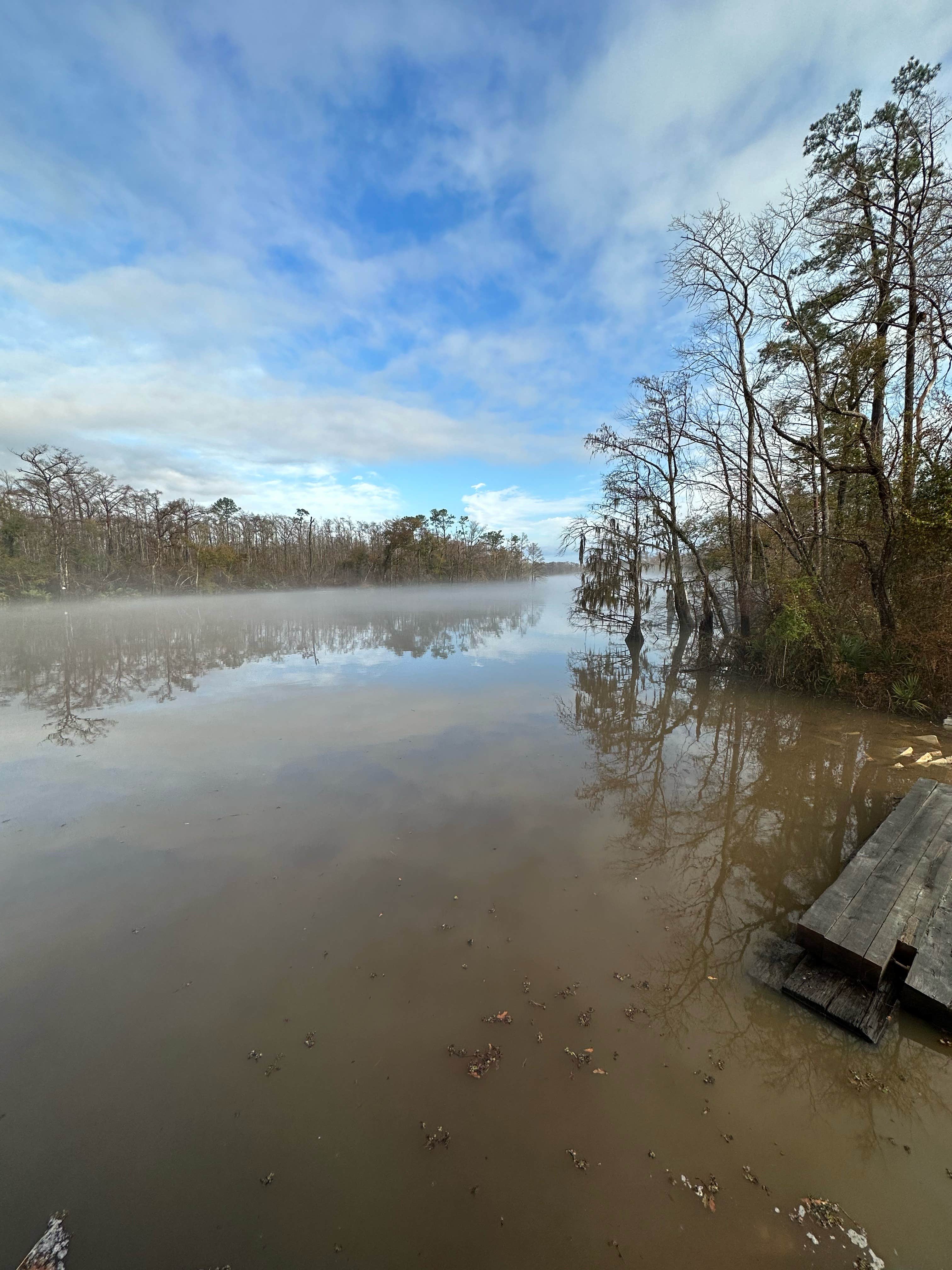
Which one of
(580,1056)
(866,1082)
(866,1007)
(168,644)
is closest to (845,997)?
(866,1007)

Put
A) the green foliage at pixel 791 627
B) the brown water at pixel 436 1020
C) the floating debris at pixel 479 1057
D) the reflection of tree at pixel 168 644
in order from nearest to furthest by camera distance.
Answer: the brown water at pixel 436 1020 < the floating debris at pixel 479 1057 < the green foliage at pixel 791 627 < the reflection of tree at pixel 168 644

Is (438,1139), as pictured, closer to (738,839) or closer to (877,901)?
(877,901)

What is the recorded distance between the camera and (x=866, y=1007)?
2699 millimetres

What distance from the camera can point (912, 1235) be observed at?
181cm

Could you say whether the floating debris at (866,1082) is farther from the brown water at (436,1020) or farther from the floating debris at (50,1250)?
the floating debris at (50,1250)

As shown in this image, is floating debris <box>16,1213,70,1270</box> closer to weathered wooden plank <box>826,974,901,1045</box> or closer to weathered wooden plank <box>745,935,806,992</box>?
weathered wooden plank <box>745,935,806,992</box>

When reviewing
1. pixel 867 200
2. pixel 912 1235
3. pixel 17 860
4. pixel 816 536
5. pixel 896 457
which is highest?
pixel 867 200

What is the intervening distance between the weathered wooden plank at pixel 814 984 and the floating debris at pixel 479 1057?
1798 mm

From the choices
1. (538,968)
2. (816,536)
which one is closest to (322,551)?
(816,536)

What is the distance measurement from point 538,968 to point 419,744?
433 cm

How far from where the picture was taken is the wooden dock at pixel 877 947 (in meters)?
2.70

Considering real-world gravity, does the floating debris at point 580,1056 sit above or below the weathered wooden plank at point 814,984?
below

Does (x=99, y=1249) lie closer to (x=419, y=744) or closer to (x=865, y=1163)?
(x=865, y=1163)

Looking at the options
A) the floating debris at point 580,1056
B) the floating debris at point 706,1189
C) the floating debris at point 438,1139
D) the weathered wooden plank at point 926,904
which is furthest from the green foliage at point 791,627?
the floating debris at point 438,1139
